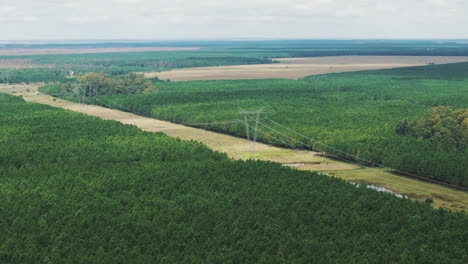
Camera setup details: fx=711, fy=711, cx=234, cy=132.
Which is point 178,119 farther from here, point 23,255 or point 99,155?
point 23,255

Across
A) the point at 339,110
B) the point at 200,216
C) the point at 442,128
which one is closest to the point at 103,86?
the point at 339,110

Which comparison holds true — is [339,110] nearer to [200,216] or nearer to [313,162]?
[313,162]

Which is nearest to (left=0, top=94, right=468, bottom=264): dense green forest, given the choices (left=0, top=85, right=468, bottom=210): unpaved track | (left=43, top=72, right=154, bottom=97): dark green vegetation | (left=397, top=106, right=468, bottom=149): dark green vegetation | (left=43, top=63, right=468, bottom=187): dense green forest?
(left=0, top=85, right=468, bottom=210): unpaved track

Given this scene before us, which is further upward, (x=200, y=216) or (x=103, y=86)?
(x=200, y=216)

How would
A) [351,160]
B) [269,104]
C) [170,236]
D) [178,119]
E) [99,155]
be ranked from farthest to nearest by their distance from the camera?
1. [269,104]
2. [178,119]
3. [351,160]
4. [99,155]
5. [170,236]

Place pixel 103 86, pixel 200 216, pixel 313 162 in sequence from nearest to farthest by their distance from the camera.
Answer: pixel 200 216 → pixel 313 162 → pixel 103 86

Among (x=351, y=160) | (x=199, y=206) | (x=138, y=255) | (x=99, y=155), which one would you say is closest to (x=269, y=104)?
(x=351, y=160)

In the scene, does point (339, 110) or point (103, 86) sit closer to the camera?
point (339, 110)

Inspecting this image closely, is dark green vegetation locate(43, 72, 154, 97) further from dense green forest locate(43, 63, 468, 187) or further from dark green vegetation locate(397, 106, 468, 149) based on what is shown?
dark green vegetation locate(397, 106, 468, 149)
